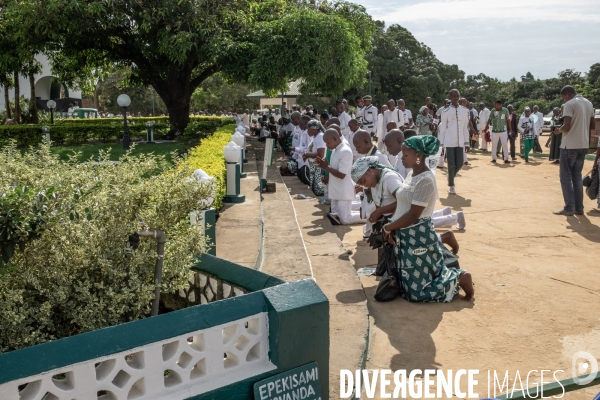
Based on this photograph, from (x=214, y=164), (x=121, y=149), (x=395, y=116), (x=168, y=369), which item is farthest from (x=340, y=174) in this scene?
(x=121, y=149)

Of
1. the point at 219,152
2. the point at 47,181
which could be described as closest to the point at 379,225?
the point at 47,181

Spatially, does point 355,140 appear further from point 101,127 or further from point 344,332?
point 101,127

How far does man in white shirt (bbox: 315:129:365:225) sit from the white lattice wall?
17.8ft

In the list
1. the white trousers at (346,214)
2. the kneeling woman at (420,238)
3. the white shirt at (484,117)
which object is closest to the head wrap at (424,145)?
the kneeling woman at (420,238)

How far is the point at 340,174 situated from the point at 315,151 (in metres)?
2.23

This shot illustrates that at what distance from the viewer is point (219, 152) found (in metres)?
9.68

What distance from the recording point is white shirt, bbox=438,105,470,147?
10.9 m

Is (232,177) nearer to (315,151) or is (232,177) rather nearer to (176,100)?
(315,151)

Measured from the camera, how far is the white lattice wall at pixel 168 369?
2236mm

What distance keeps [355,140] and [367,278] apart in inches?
88.6

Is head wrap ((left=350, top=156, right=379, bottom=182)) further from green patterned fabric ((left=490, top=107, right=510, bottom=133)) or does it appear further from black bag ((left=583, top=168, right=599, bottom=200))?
green patterned fabric ((left=490, top=107, right=510, bottom=133))

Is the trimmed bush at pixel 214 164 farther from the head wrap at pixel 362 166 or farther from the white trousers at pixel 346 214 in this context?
the white trousers at pixel 346 214

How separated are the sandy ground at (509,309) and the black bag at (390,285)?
69mm

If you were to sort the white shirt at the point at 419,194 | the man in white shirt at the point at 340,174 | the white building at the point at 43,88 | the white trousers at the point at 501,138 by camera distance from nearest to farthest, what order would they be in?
the white shirt at the point at 419,194 → the man in white shirt at the point at 340,174 → the white trousers at the point at 501,138 → the white building at the point at 43,88
